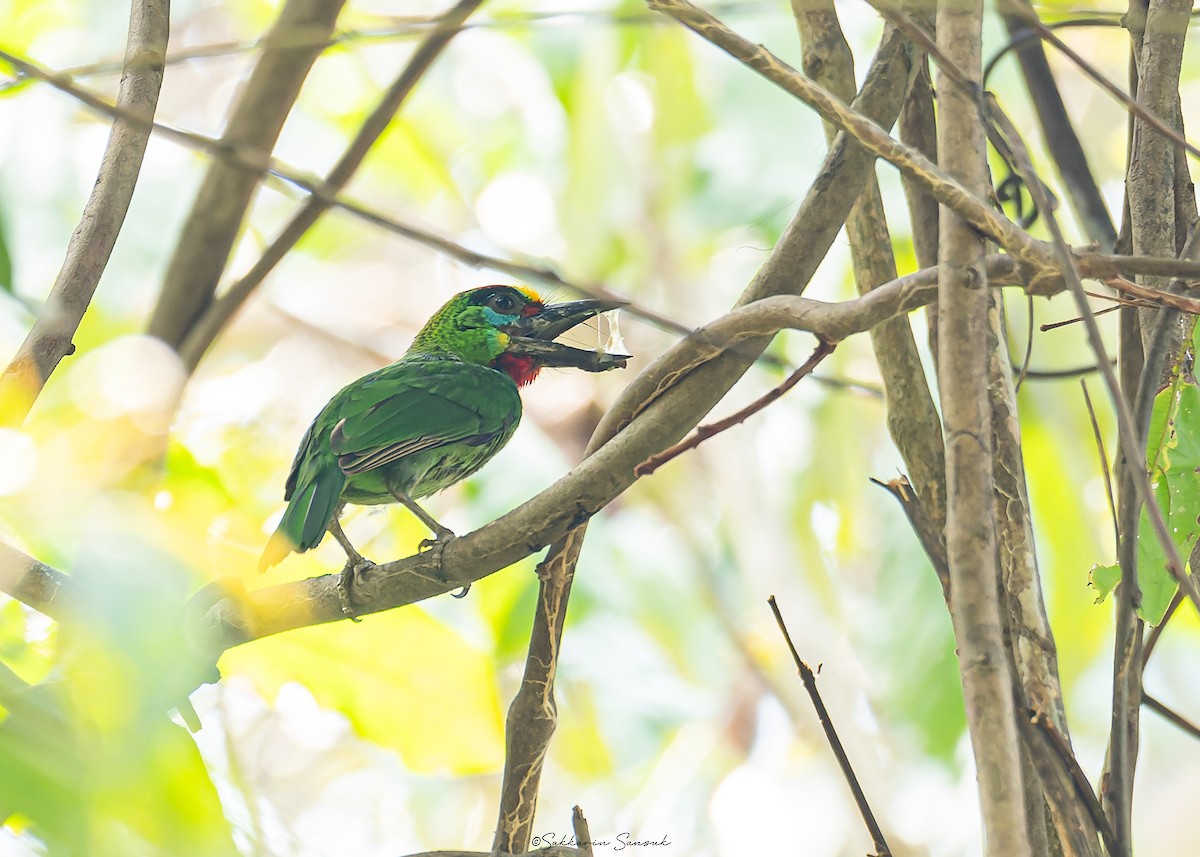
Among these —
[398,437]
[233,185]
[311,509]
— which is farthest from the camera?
[233,185]

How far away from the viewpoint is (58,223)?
435 cm

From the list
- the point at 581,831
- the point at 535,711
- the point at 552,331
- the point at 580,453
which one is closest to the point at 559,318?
the point at 552,331

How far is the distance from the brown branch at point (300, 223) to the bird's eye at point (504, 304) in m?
0.53

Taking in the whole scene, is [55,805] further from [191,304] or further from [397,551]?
[397,551]

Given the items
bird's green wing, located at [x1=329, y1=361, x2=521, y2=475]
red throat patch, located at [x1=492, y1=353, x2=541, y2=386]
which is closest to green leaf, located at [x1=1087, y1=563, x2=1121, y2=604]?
bird's green wing, located at [x1=329, y1=361, x2=521, y2=475]

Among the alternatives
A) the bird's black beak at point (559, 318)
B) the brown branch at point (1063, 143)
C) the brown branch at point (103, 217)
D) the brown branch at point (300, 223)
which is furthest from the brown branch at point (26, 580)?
the brown branch at point (1063, 143)

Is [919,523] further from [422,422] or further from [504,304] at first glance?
[504,304]

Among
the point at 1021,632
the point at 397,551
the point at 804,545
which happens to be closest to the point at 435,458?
the point at 397,551

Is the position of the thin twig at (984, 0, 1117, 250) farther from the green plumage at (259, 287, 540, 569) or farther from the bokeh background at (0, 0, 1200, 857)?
the green plumage at (259, 287, 540, 569)

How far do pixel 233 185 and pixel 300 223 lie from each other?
175mm

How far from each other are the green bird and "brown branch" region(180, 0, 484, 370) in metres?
0.32

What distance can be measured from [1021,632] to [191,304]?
2.01 m

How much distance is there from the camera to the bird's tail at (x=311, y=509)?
212cm

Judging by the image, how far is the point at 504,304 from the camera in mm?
3035
